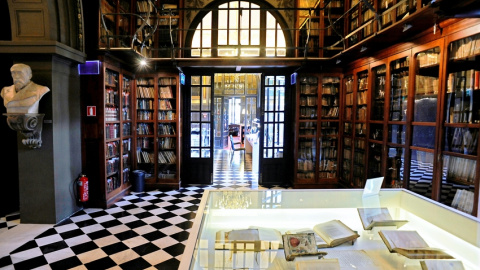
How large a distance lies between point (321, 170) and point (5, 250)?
599 cm

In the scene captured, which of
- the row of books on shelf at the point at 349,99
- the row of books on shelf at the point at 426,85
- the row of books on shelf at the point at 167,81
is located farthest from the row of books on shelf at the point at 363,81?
the row of books on shelf at the point at 167,81

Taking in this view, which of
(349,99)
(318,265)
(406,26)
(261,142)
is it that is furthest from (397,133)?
(318,265)

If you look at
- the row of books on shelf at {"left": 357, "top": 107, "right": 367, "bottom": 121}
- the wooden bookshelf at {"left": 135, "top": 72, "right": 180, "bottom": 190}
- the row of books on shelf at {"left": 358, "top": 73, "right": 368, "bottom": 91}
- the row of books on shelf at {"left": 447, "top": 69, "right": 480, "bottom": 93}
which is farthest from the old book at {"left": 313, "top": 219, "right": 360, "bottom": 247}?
the wooden bookshelf at {"left": 135, "top": 72, "right": 180, "bottom": 190}

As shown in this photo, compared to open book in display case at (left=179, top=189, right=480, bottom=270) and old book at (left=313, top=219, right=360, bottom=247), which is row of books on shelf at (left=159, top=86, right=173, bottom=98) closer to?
open book in display case at (left=179, top=189, right=480, bottom=270)

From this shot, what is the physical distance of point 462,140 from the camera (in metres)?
3.01

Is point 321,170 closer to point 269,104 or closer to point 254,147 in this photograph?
point 269,104

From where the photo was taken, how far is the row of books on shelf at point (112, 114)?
16.5 ft

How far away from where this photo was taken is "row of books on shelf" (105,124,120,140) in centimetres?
505

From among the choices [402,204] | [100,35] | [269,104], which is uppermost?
[100,35]

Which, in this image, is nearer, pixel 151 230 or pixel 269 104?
pixel 151 230

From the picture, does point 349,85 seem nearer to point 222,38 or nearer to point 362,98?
point 362,98

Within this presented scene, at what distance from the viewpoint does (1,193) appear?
4.80 meters

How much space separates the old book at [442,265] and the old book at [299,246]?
2.08 feet

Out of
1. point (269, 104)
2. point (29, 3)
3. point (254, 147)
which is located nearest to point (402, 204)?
point (269, 104)
